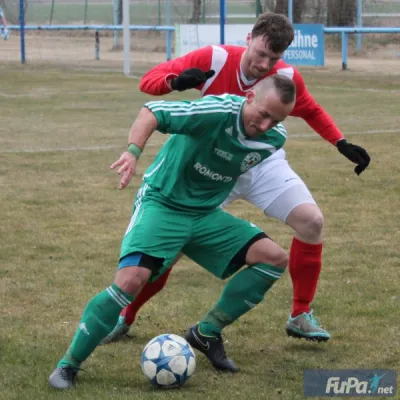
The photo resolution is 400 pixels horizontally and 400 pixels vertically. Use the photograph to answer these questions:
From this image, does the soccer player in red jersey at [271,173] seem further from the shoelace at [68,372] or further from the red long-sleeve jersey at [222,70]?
the shoelace at [68,372]

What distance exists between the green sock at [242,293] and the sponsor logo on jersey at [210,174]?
45cm

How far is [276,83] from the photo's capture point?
4.50 meters

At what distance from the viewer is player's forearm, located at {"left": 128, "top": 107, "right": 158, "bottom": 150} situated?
4328 millimetres

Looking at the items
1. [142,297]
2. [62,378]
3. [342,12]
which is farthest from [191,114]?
[342,12]

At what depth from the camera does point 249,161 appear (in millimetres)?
4766

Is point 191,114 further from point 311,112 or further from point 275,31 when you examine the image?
point 311,112

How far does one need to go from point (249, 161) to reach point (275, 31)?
0.76m

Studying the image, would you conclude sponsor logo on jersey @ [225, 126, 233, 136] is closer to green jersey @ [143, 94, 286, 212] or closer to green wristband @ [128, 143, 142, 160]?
green jersey @ [143, 94, 286, 212]

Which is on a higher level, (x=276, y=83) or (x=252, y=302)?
(x=276, y=83)

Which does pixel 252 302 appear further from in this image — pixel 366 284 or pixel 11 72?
pixel 11 72

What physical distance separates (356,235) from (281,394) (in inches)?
143

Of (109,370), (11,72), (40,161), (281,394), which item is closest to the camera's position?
(281,394)

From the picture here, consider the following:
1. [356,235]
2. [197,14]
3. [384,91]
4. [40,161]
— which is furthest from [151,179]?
[197,14]

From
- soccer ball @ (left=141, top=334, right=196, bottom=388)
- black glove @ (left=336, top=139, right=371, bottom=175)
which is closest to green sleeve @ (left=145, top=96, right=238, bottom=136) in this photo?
soccer ball @ (left=141, top=334, right=196, bottom=388)
